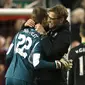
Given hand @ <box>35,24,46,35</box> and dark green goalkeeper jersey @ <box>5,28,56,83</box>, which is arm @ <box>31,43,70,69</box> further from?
hand @ <box>35,24,46,35</box>

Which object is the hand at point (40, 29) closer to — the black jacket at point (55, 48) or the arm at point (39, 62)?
the black jacket at point (55, 48)

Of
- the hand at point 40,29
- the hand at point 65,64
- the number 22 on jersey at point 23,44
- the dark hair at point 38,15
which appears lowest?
the hand at point 65,64

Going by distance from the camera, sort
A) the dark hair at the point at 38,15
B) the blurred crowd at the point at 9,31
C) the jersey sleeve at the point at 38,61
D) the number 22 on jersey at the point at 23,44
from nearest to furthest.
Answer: the jersey sleeve at the point at 38,61 → the number 22 on jersey at the point at 23,44 → the dark hair at the point at 38,15 → the blurred crowd at the point at 9,31

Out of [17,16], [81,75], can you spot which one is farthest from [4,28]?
[81,75]

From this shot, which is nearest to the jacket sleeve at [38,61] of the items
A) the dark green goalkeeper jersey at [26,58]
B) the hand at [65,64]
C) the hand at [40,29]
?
the dark green goalkeeper jersey at [26,58]

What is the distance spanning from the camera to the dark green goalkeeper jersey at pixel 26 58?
25.0 ft

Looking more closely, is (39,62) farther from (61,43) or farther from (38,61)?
(61,43)

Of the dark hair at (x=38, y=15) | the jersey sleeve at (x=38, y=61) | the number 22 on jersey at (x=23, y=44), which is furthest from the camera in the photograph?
the dark hair at (x=38, y=15)

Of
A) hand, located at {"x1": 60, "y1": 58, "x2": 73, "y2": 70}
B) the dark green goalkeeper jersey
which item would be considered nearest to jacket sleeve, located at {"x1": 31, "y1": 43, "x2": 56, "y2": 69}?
the dark green goalkeeper jersey

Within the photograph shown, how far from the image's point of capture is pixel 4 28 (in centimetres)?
1030

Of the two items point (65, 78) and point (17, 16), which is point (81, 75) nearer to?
point (65, 78)

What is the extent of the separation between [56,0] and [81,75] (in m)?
4.72

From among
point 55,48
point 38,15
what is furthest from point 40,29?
point 55,48

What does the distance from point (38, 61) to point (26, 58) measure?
0.20m
